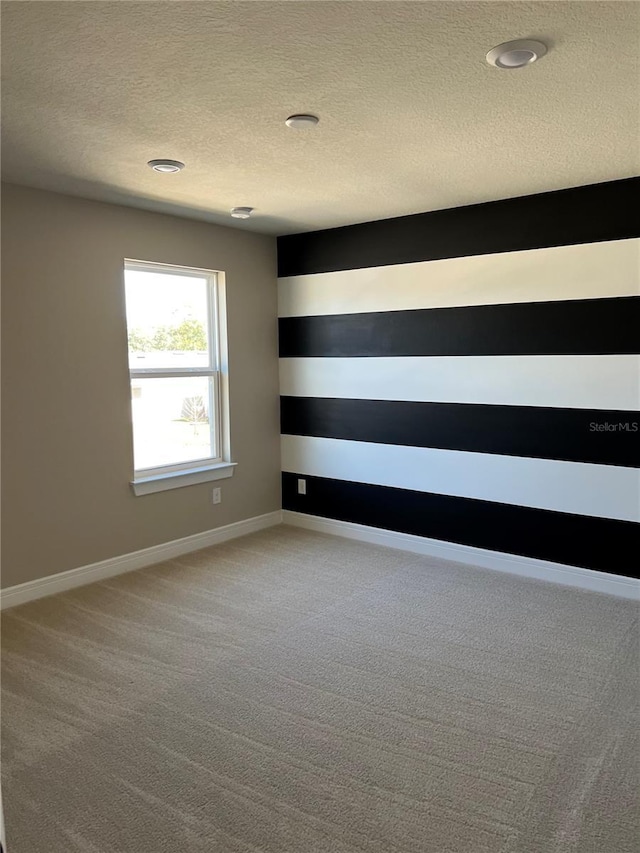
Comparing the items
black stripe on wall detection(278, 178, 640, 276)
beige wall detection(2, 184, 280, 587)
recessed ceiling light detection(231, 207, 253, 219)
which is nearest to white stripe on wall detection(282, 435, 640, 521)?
beige wall detection(2, 184, 280, 587)

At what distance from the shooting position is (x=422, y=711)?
2.53m

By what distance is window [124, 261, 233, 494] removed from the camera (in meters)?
4.20

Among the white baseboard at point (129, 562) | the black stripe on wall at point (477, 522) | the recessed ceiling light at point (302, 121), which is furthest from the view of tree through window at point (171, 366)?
the recessed ceiling light at point (302, 121)

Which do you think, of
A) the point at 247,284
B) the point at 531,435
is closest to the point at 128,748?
the point at 531,435

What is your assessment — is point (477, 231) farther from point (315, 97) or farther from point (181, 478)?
point (181, 478)

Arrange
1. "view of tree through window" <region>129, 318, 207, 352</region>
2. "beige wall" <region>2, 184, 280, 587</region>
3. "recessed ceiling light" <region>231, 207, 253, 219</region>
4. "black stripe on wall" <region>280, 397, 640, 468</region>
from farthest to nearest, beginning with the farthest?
"view of tree through window" <region>129, 318, 207, 352</region>, "recessed ceiling light" <region>231, 207, 253, 219</region>, "black stripe on wall" <region>280, 397, 640, 468</region>, "beige wall" <region>2, 184, 280, 587</region>

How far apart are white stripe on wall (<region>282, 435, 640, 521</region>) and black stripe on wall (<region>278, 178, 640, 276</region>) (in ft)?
4.37

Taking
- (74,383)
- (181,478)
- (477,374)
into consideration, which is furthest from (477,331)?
(74,383)

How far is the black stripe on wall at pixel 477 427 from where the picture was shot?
3.61m

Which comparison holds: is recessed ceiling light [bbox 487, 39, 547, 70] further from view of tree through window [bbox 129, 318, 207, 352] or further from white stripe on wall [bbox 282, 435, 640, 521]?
view of tree through window [bbox 129, 318, 207, 352]

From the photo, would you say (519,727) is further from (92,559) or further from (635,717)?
(92,559)

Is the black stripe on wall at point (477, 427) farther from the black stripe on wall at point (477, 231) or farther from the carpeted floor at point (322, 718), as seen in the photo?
the black stripe on wall at point (477, 231)

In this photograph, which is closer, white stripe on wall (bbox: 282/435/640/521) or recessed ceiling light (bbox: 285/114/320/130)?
recessed ceiling light (bbox: 285/114/320/130)

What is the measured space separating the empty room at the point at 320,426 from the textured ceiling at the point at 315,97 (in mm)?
16
